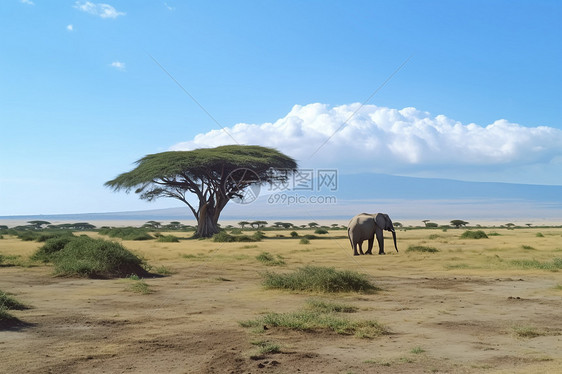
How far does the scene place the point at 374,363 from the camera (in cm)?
620

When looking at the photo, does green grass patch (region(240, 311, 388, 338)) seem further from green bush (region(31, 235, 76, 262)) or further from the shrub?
green bush (region(31, 235, 76, 262))

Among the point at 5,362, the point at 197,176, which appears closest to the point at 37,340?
the point at 5,362

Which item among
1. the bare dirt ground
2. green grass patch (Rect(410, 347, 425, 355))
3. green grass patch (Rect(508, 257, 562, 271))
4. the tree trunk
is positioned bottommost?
the bare dirt ground

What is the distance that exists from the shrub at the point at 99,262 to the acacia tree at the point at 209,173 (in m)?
27.1

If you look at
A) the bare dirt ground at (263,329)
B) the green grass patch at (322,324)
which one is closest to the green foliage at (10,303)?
the bare dirt ground at (263,329)

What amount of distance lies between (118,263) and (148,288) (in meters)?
3.31

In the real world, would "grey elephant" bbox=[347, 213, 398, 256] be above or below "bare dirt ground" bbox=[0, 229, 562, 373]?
above

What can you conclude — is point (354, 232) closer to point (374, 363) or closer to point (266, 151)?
point (374, 363)

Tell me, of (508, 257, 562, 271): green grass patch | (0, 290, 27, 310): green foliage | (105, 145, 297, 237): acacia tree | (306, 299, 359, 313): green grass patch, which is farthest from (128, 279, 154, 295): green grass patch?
(105, 145, 297, 237): acacia tree

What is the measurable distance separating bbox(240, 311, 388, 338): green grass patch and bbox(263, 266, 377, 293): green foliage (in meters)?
3.50

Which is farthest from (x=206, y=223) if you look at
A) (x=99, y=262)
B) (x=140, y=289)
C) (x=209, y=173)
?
(x=140, y=289)

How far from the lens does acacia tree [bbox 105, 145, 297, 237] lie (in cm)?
4388

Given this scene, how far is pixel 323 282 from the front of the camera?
478 inches

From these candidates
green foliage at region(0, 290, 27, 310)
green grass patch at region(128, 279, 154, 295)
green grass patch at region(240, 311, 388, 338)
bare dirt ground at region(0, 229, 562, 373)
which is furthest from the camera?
green grass patch at region(128, 279, 154, 295)
